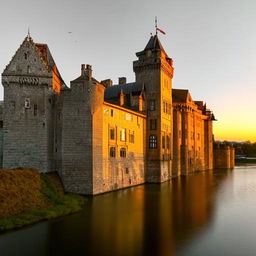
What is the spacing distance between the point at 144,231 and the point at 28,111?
67.9 ft

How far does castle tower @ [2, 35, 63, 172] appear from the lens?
105 ft

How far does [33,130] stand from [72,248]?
19.4 m

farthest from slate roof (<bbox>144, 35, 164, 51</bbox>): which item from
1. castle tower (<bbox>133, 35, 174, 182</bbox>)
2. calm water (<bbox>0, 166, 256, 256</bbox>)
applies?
calm water (<bbox>0, 166, 256, 256</bbox>)

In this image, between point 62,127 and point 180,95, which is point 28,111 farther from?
point 180,95

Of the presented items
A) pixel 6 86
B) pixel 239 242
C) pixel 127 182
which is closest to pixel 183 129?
pixel 127 182

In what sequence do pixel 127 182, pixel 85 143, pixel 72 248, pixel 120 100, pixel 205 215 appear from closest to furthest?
pixel 72 248
pixel 205 215
pixel 85 143
pixel 127 182
pixel 120 100

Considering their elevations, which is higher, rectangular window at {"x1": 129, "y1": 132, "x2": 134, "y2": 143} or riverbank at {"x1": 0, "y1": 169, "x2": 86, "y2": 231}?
rectangular window at {"x1": 129, "y1": 132, "x2": 134, "y2": 143}

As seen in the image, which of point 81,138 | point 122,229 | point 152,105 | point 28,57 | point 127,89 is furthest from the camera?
point 127,89

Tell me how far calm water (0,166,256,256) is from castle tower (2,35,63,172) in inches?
358

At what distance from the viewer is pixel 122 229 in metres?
20.0

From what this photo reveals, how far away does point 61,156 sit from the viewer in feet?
105

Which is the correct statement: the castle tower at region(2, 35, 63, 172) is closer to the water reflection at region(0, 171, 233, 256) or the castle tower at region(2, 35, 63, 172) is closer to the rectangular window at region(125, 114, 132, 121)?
the water reflection at region(0, 171, 233, 256)

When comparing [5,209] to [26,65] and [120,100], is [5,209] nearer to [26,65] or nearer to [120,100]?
[26,65]

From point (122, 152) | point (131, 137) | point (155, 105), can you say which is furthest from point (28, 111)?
point (155, 105)
